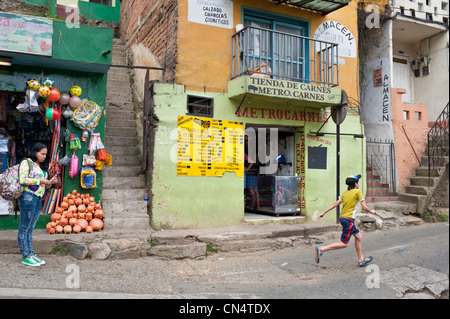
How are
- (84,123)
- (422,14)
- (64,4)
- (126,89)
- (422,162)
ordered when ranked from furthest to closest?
(64,4) → (422,14) → (422,162) → (126,89) → (84,123)

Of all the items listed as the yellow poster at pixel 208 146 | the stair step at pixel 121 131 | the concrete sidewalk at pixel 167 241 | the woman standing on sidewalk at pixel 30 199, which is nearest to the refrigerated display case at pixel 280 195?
the concrete sidewalk at pixel 167 241

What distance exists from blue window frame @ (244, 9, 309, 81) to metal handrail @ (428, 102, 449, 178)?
498cm

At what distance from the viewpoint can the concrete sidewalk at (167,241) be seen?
6.34m

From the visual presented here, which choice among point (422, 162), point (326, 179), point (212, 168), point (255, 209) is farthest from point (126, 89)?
point (422, 162)

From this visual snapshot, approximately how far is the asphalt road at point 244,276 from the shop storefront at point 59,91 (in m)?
A: 1.72

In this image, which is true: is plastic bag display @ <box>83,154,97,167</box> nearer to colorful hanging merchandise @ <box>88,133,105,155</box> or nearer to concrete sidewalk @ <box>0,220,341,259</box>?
colorful hanging merchandise @ <box>88,133,105,155</box>

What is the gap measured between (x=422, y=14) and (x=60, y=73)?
11.6m

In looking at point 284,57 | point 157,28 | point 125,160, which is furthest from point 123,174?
point 284,57

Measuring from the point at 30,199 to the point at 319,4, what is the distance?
7703 millimetres

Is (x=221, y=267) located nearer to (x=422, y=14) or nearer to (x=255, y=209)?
(x=255, y=209)

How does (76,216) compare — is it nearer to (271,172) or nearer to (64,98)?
(64,98)

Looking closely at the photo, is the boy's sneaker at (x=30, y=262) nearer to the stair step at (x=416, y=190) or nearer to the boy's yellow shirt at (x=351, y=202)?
the boy's yellow shirt at (x=351, y=202)

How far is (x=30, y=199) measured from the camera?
555 centimetres

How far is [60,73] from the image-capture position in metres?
7.46
